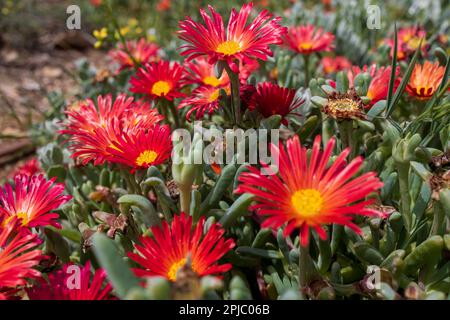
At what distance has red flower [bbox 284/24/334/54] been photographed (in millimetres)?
1932

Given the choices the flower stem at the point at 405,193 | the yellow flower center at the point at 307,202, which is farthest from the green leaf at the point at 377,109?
the yellow flower center at the point at 307,202

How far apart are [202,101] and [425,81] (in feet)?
2.27

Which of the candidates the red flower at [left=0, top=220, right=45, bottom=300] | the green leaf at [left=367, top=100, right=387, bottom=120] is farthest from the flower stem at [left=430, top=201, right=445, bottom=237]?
the red flower at [left=0, top=220, right=45, bottom=300]

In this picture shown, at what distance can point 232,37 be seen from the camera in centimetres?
133

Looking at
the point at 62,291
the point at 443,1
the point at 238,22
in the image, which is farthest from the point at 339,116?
the point at 443,1

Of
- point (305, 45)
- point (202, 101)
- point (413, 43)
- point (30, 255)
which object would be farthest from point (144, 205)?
point (413, 43)

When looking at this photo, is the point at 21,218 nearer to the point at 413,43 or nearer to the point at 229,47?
the point at 229,47

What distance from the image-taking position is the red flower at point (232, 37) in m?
1.19

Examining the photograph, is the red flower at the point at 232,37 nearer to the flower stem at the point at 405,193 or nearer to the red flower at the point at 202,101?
the red flower at the point at 202,101

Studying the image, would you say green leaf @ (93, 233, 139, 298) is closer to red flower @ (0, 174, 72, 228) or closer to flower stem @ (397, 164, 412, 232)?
red flower @ (0, 174, 72, 228)

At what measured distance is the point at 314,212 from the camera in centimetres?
87

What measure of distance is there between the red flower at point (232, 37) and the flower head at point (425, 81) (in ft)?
1.58

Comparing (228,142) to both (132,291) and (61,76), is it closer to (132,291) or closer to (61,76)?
(132,291)

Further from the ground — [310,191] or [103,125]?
[103,125]
